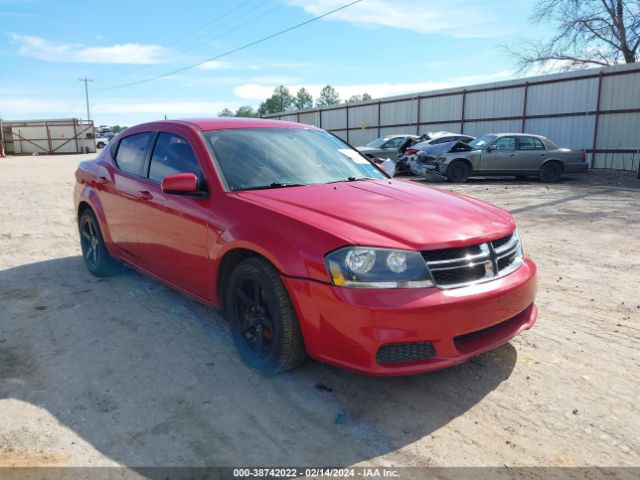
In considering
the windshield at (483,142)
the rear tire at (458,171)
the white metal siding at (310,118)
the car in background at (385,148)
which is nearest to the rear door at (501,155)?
the windshield at (483,142)

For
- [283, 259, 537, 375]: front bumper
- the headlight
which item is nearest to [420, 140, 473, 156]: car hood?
[283, 259, 537, 375]: front bumper

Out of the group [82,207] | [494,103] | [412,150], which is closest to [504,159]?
[412,150]

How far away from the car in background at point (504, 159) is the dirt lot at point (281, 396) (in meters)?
10.3

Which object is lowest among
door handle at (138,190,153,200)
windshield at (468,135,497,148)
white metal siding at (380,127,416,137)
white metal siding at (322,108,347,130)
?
door handle at (138,190,153,200)

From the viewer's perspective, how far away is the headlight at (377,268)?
2625 mm

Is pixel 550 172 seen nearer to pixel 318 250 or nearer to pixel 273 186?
pixel 273 186

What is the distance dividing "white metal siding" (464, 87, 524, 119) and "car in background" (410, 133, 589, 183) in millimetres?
6169

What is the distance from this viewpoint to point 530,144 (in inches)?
588

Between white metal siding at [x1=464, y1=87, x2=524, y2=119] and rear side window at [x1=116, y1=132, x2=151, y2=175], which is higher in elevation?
white metal siding at [x1=464, y1=87, x2=524, y2=119]

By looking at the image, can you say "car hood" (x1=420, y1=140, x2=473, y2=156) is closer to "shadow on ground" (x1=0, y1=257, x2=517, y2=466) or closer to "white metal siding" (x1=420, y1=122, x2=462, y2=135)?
"white metal siding" (x1=420, y1=122, x2=462, y2=135)

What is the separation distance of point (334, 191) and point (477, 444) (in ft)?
5.92

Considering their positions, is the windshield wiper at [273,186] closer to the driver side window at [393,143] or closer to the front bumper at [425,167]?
the front bumper at [425,167]

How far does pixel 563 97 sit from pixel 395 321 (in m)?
19.4

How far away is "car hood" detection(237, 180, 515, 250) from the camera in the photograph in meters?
2.75
